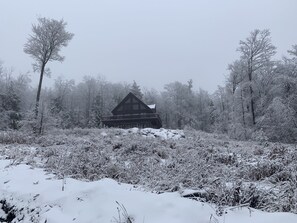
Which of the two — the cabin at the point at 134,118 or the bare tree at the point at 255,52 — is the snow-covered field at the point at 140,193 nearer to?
the bare tree at the point at 255,52

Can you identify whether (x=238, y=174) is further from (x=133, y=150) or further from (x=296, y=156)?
(x=133, y=150)

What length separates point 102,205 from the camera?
3.51 meters

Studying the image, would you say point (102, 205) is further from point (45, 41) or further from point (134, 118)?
point (134, 118)

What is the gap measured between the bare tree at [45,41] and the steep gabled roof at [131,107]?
42.9 ft

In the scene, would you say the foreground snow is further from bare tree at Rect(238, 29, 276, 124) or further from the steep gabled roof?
the steep gabled roof

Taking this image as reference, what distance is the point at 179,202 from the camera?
3316 millimetres

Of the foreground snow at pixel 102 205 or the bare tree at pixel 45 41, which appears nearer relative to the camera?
the foreground snow at pixel 102 205

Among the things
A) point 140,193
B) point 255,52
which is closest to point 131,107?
point 255,52

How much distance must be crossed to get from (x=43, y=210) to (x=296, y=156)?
6.42 meters

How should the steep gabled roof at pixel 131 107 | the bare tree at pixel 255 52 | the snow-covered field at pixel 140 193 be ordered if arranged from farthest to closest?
the steep gabled roof at pixel 131 107 < the bare tree at pixel 255 52 < the snow-covered field at pixel 140 193

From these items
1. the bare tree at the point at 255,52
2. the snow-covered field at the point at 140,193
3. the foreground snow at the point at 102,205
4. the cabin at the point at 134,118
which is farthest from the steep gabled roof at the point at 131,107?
the foreground snow at the point at 102,205

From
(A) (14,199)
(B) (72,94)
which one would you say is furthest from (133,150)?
(B) (72,94)

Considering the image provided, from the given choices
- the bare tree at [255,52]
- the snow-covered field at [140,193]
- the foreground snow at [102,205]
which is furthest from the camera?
the bare tree at [255,52]

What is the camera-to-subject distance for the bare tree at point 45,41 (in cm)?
2509
